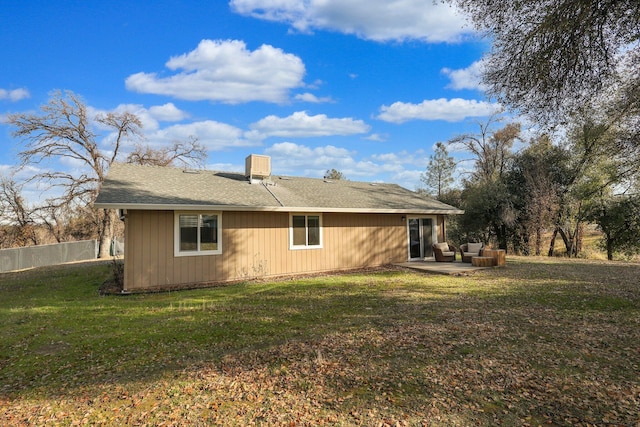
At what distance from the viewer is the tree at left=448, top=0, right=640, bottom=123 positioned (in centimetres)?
527

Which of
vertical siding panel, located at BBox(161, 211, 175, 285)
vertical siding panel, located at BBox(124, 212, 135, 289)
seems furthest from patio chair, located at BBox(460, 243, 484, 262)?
vertical siding panel, located at BBox(124, 212, 135, 289)

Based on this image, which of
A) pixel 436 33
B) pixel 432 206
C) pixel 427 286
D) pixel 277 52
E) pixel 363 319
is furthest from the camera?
pixel 432 206

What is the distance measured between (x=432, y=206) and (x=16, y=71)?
64.7ft

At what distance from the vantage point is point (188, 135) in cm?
2564

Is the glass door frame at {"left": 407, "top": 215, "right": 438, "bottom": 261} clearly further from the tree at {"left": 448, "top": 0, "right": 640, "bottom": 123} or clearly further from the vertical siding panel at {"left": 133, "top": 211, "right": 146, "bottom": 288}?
the vertical siding panel at {"left": 133, "top": 211, "right": 146, "bottom": 288}

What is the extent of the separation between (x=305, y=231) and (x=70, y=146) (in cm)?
1929

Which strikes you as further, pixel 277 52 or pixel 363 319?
pixel 277 52

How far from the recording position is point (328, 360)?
3875mm

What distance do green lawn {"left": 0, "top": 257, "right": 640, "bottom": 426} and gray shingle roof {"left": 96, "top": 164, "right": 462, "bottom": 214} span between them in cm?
295

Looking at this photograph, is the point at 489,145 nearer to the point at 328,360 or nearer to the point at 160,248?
the point at 160,248

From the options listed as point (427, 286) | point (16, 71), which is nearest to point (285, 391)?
point (427, 286)

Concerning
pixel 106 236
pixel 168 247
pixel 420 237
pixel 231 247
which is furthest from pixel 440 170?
pixel 106 236

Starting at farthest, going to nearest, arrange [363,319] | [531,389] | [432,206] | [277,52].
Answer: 1. [432,206]
2. [277,52]
3. [363,319]
4. [531,389]

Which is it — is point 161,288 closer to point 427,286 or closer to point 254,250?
point 254,250
